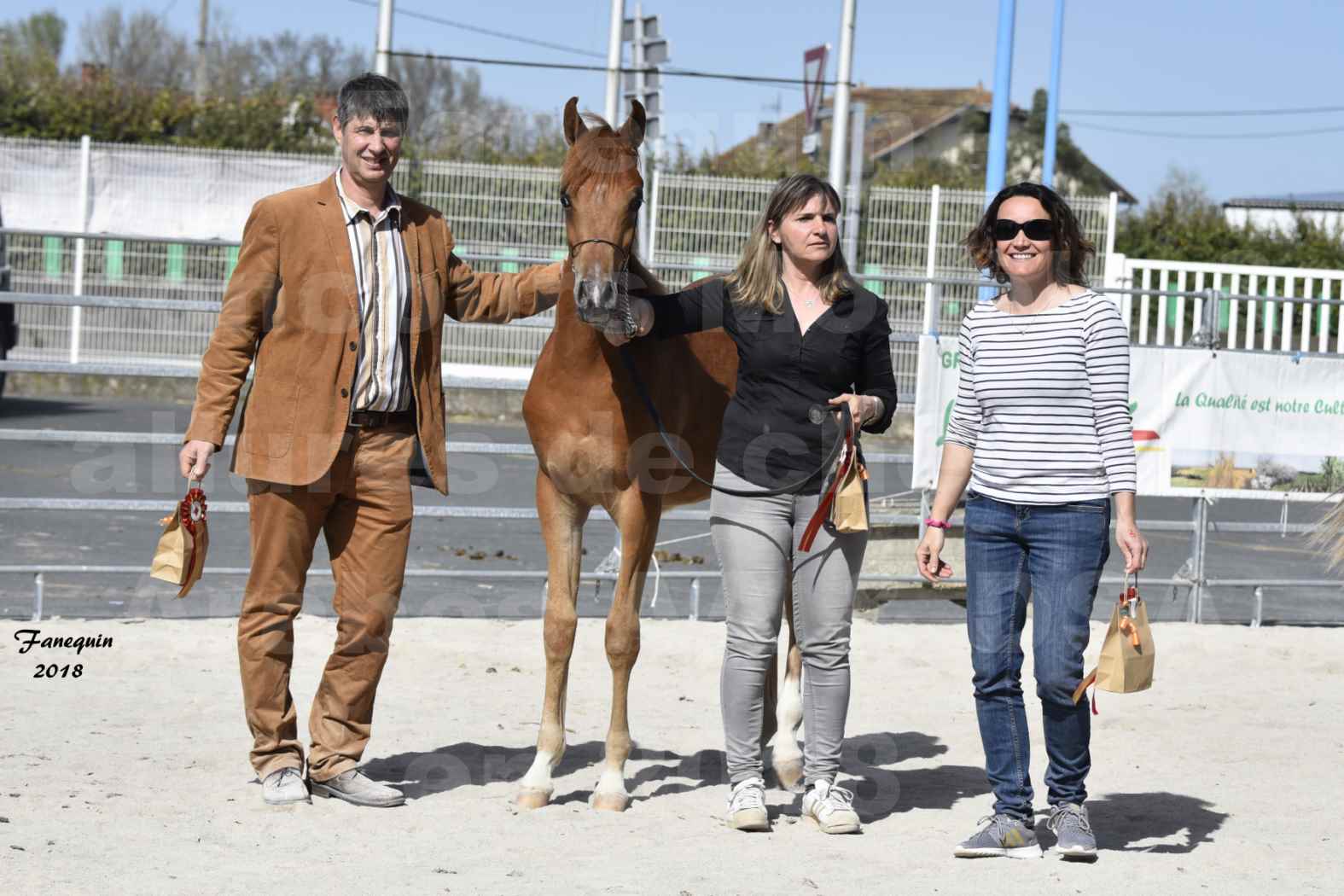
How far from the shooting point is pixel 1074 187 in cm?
3525

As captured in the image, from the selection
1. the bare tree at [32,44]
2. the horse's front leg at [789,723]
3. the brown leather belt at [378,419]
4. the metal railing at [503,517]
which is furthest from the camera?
the bare tree at [32,44]

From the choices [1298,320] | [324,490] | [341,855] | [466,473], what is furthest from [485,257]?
[1298,320]

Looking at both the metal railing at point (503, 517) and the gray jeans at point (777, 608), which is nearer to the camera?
the gray jeans at point (777, 608)

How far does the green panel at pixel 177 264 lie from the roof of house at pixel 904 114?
16.5m

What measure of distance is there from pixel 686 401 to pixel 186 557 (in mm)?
1515

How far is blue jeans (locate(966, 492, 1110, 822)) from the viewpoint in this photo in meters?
3.66

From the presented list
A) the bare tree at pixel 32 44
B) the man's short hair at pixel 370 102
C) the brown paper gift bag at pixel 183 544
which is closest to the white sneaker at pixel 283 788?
the brown paper gift bag at pixel 183 544

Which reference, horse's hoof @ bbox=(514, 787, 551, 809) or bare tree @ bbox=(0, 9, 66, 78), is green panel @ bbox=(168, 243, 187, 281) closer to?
bare tree @ bbox=(0, 9, 66, 78)

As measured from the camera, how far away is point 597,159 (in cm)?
385

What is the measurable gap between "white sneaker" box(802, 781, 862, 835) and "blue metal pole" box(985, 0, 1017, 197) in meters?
7.70

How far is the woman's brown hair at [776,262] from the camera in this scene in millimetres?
3908

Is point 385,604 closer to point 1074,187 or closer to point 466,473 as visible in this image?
point 466,473

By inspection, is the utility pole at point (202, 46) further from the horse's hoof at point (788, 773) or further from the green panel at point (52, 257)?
the horse's hoof at point (788, 773)

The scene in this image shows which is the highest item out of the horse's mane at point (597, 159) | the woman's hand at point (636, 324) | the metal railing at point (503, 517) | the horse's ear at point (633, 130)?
the horse's ear at point (633, 130)
